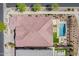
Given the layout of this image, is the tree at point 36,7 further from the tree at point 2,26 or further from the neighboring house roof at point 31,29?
the tree at point 2,26

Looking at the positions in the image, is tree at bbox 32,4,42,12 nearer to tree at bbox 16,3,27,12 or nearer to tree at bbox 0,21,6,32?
tree at bbox 16,3,27,12

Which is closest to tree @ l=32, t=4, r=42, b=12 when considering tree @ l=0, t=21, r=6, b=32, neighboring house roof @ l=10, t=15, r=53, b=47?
neighboring house roof @ l=10, t=15, r=53, b=47

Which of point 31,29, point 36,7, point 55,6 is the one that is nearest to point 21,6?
point 36,7

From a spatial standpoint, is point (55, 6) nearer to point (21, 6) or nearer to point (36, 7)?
point (36, 7)

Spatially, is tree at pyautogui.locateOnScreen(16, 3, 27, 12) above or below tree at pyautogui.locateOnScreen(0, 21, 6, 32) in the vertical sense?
above

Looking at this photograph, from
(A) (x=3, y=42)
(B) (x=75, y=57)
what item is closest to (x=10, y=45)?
(A) (x=3, y=42)

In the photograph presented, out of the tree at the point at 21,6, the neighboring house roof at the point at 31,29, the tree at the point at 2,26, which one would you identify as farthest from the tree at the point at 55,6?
the tree at the point at 2,26

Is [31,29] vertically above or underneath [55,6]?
underneath

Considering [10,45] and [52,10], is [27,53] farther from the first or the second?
[52,10]

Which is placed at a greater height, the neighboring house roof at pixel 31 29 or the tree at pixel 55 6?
the tree at pixel 55 6
